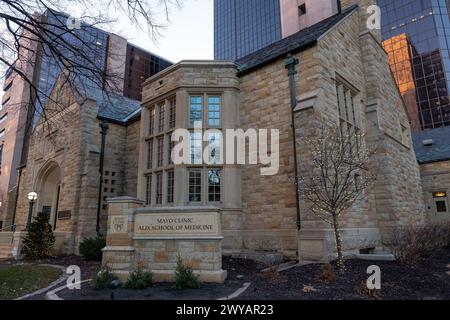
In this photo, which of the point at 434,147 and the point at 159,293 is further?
the point at 434,147

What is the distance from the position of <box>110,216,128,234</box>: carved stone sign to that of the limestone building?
Answer: 186 centimetres

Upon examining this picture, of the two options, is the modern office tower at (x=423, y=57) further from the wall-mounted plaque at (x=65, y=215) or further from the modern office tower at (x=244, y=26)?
the wall-mounted plaque at (x=65, y=215)

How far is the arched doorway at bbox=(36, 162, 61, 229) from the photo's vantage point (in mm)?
19188

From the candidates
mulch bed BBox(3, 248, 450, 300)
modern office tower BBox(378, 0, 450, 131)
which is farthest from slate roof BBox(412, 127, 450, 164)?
modern office tower BBox(378, 0, 450, 131)

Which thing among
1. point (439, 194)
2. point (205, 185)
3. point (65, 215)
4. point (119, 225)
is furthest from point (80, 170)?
point (439, 194)

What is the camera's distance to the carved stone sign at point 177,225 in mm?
7484

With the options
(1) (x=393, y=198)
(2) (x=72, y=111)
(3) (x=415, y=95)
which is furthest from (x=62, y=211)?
(3) (x=415, y=95)

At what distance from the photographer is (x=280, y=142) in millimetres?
11094

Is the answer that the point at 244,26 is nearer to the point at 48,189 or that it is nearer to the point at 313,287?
the point at 48,189

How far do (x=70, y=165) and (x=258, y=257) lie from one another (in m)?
12.0

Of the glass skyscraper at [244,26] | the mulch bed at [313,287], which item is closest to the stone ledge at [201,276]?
the mulch bed at [313,287]

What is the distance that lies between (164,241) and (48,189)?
51.1ft

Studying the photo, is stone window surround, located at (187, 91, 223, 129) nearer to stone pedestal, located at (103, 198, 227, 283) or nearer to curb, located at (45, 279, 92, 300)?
stone pedestal, located at (103, 198, 227, 283)

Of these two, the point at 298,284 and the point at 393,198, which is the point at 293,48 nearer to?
the point at 393,198
